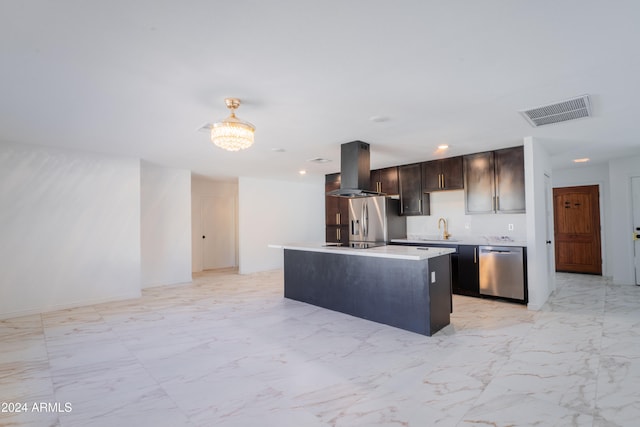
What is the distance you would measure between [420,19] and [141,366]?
3372 millimetres

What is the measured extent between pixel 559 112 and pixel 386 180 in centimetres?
349

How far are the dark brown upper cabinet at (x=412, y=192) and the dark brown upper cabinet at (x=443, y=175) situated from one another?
125 millimetres

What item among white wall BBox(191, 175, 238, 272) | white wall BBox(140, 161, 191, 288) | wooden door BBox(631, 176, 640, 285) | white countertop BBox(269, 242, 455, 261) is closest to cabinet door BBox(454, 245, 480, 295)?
white countertop BBox(269, 242, 455, 261)

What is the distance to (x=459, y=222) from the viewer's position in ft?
19.3

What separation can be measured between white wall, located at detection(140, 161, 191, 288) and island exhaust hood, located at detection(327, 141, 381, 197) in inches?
150

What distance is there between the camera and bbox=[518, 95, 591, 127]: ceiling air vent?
3.07m

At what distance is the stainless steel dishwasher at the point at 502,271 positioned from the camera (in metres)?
4.59

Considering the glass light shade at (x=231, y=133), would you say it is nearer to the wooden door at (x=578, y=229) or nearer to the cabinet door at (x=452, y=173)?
the cabinet door at (x=452, y=173)

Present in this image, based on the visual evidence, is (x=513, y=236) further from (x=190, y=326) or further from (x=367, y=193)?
(x=190, y=326)

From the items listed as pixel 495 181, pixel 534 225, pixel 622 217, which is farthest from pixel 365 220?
pixel 622 217

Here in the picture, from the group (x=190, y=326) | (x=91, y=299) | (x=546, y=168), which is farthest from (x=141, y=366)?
(x=546, y=168)

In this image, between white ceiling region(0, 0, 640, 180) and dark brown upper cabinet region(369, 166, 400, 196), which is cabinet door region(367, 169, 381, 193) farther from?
white ceiling region(0, 0, 640, 180)

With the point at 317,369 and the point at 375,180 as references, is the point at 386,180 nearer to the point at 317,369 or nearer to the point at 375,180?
the point at 375,180

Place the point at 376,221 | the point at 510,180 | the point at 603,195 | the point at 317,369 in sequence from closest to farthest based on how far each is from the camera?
the point at 317,369, the point at 510,180, the point at 376,221, the point at 603,195
